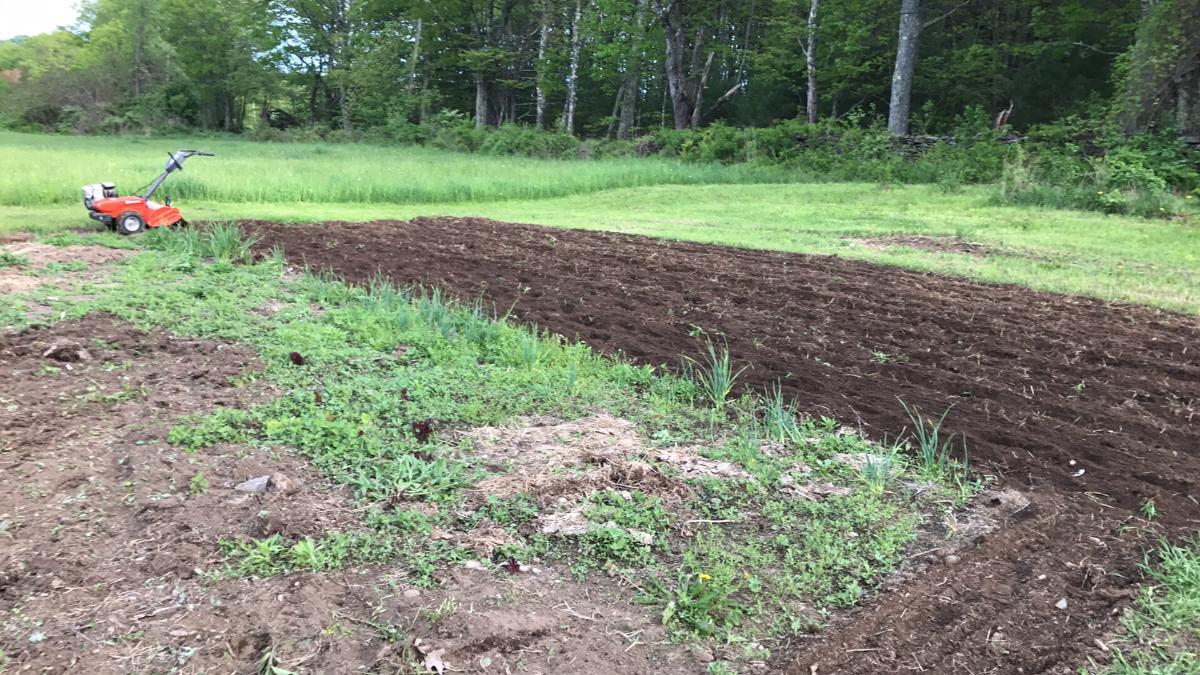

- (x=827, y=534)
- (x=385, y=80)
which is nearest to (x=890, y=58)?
(x=385, y=80)

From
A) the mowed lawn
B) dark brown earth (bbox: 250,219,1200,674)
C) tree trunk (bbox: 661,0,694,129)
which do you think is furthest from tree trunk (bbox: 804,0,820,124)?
dark brown earth (bbox: 250,219,1200,674)

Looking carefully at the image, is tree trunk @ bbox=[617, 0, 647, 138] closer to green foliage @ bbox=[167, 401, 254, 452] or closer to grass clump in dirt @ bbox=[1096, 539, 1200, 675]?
green foliage @ bbox=[167, 401, 254, 452]

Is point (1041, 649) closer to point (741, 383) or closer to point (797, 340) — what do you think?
point (741, 383)

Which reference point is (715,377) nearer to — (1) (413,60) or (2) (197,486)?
(2) (197,486)

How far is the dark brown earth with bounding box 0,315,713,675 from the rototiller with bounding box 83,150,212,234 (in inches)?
245

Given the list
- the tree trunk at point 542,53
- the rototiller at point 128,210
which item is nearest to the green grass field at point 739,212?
the rototiller at point 128,210

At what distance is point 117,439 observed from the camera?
12.2 ft

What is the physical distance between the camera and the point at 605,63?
117 ft

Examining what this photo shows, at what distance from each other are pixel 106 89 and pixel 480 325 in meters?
44.5

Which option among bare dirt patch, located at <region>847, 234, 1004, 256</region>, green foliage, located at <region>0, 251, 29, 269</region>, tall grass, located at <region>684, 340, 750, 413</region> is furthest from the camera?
bare dirt patch, located at <region>847, 234, 1004, 256</region>

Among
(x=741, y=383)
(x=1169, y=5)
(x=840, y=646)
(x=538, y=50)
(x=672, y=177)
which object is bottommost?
(x=840, y=646)

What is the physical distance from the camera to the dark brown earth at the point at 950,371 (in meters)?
2.73

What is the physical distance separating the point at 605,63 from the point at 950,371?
109 feet

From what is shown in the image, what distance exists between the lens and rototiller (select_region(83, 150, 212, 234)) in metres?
8.98
